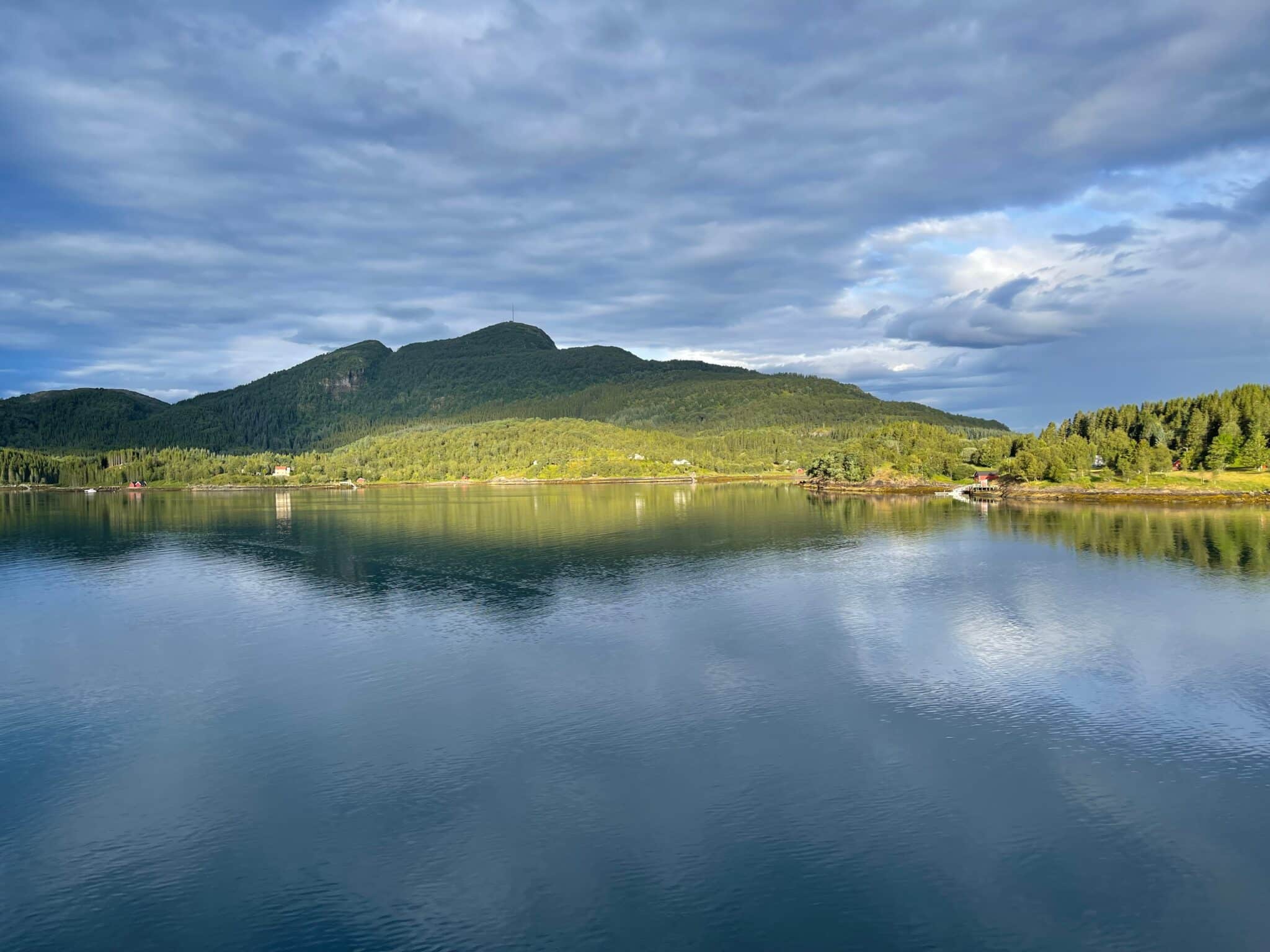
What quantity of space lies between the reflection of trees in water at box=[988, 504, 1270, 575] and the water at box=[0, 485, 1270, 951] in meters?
11.4

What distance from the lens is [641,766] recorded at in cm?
2619

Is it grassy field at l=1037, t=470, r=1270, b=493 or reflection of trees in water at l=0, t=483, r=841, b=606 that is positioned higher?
grassy field at l=1037, t=470, r=1270, b=493

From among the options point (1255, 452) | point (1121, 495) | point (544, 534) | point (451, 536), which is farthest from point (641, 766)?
point (1255, 452)

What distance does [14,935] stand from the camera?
17.8m

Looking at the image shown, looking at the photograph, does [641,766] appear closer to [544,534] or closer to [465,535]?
[544,534]

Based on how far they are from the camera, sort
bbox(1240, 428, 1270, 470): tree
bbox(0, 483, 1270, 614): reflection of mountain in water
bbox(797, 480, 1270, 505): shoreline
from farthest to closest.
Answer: bbox(1240, 428, 1270, 470): tree → bbox(797, 480, 1270, 505): shoreline → bbox(0, 483, 1270, 614): reflection of mountain in water

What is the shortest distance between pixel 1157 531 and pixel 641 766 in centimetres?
9017

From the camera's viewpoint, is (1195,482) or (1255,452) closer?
(1195,482)

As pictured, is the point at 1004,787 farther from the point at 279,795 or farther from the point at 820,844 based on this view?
the point at 279,795

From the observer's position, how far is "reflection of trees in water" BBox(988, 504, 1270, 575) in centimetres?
7200

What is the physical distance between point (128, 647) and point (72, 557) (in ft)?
160

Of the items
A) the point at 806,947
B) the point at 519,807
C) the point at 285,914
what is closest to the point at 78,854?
the point at 285,914

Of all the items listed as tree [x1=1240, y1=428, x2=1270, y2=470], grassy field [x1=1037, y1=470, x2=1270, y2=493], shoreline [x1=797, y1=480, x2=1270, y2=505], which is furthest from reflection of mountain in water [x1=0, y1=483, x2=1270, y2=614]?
tree [x1=1240, y1=428, x2=1270, y2=470]

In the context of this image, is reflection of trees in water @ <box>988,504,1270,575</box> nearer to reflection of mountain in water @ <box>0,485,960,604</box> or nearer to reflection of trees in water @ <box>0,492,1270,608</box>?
reflection of trees in water @ <box>0,492,1270,608</box>
